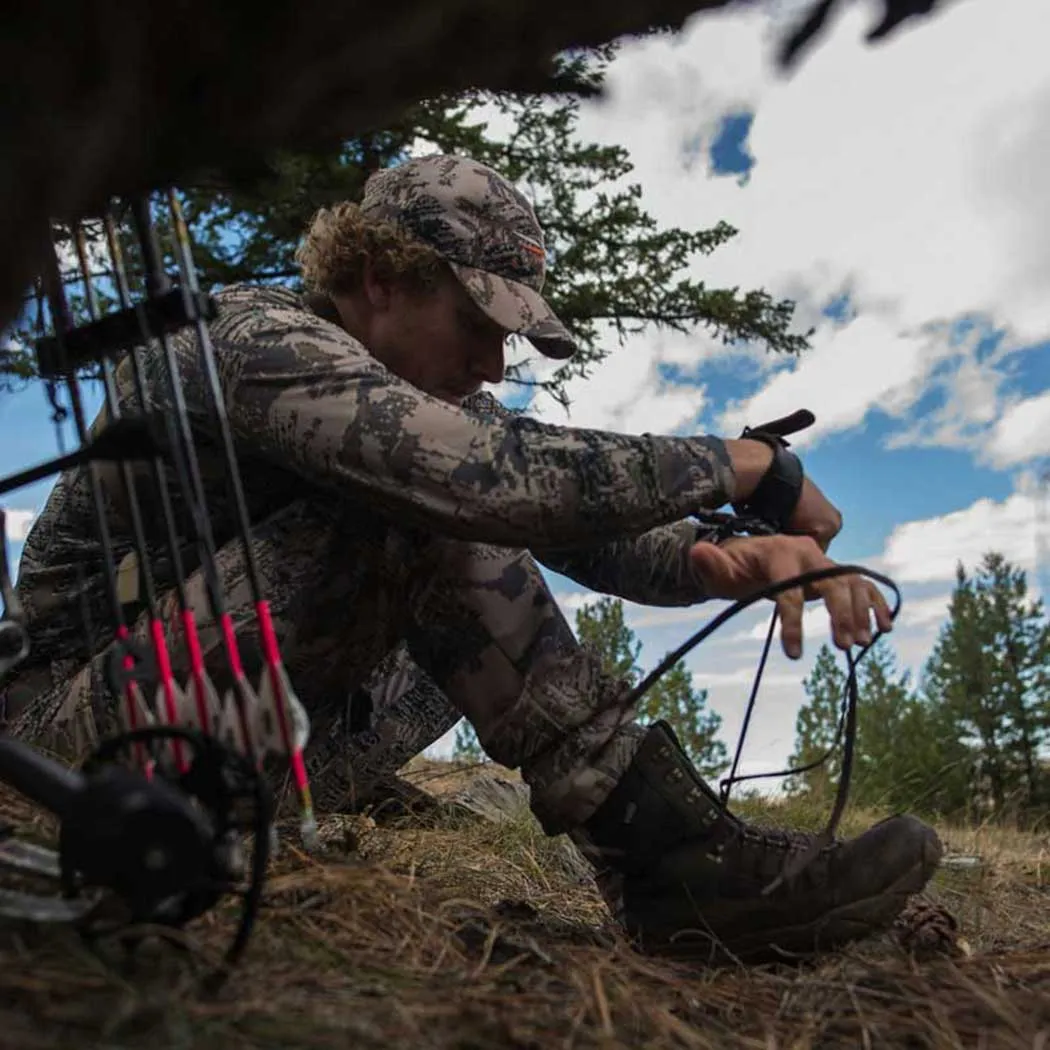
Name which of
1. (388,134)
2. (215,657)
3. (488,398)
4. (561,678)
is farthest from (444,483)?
(388,134)

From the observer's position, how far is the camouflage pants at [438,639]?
2248 mm

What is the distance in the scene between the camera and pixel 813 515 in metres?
2.18

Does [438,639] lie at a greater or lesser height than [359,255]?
lesser

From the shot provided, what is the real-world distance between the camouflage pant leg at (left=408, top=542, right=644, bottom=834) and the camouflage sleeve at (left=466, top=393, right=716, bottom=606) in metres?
0.37

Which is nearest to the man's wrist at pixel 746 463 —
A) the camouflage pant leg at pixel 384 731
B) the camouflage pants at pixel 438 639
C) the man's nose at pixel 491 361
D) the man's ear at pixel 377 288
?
the camouflage pants at pixel 438 639

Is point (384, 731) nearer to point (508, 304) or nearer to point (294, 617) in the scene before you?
point (294, 617)

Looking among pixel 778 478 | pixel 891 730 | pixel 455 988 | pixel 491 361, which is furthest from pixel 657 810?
pixel 891 730

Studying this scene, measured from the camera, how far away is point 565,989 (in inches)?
65.9

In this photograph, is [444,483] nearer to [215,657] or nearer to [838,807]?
[215,657]

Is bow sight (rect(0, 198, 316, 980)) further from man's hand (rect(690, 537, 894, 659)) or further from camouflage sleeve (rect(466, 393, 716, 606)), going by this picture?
camouflage sleeve (rect(466, 393, 716, 606))

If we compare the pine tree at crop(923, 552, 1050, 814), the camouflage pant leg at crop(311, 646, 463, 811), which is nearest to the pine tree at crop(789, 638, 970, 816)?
the pine tree at crop(923, 552, 1050, 814)

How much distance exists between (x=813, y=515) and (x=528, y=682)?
2.12 ft

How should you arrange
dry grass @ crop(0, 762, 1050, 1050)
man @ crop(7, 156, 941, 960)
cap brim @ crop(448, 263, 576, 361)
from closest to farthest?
dry grass @ crop(0, 762, 1050, 1050) → man @ crop(7, 156, 941, 960) → cap brim @ crop(448, 263, 576, 361)

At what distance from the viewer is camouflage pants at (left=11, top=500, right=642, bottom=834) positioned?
2248 millimetres
